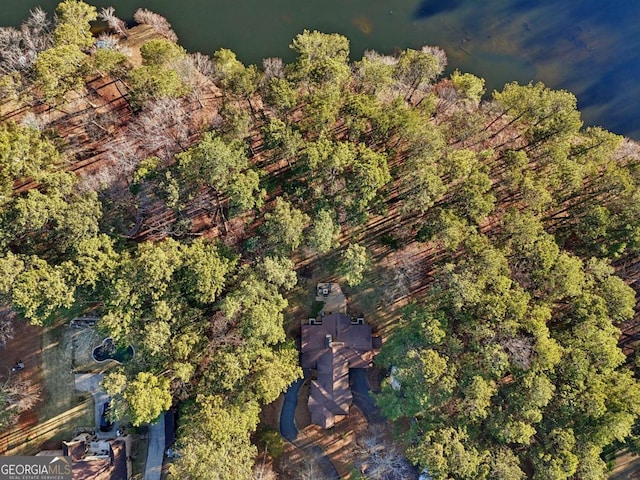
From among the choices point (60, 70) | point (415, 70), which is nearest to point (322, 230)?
point (415, 70)

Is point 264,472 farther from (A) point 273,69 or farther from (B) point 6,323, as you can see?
(A) point 273,69

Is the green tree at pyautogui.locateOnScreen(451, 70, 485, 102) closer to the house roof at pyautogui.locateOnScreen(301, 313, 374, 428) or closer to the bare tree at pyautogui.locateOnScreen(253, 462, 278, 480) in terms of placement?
the house roof at pyautogui.locateOnScreen(301, 313, 374, 428)

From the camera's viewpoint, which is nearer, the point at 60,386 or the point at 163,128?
the point at 163,128

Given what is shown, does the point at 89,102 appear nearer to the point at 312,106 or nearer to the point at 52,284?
the point at 52,284

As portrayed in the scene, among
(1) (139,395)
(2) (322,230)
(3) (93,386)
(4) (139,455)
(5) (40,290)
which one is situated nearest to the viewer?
(5) (40,290)

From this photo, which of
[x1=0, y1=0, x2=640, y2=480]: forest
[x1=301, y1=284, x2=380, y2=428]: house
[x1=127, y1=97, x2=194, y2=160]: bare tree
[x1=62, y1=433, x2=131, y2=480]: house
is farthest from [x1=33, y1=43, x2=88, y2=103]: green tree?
[x1=62, y1=433, x2=131, y2=480]: house

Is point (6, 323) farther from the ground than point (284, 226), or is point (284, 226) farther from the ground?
point (6, 323)

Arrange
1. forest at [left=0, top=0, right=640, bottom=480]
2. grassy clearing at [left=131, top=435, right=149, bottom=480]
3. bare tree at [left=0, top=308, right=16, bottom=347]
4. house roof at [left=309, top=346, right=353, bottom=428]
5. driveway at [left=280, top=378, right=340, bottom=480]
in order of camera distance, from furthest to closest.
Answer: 1. driveway at [left=280, top=378, right=340, bottom=480]
2. grassy clearing at [left=131, top=435, right=149, bottom=480]
3. house roof at [left=309, top=346, right=353, bottom=428]
4. bare tree at [left=0, top=308, right=16, bottom=347]
5. forest at [left=0, top=0, right=640, bottom=480]
